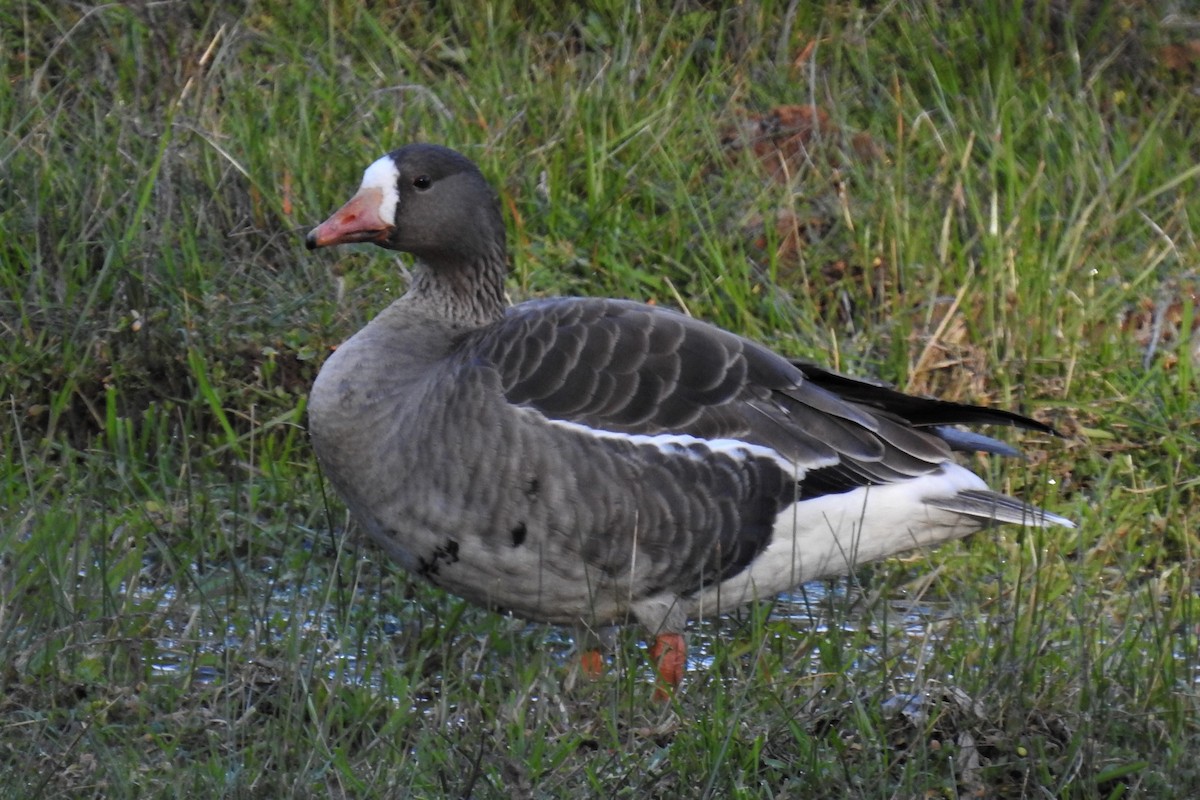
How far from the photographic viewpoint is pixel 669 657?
13.6ft

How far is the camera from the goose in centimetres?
412

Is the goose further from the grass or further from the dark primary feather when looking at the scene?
the grass

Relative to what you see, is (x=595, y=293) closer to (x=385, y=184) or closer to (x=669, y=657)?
(x=385, y=184)

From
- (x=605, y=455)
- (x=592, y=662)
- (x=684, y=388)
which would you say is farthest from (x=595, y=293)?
(x=592, y=662)

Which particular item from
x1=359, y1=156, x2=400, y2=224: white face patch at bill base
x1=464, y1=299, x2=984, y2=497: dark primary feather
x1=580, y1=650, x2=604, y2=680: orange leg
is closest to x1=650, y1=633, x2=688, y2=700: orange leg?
x1=580, y1=650, x2=604, y2=680: orange leg

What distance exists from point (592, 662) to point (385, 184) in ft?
4.59

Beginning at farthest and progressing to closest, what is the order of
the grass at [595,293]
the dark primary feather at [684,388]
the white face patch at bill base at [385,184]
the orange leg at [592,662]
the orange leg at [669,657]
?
1. the white face patch at bill base at [385,184]
2. the dark primary feather at [684,388]
3. the orange leg at [592,662]
4. the orange leg at [669,657]
5. the grass at [595,293]

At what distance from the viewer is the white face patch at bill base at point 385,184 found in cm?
462

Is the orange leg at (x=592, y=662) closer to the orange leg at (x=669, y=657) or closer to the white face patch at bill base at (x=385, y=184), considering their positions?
the orange leg at (x=669, y=657)

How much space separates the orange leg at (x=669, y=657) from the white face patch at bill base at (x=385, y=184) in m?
1.33

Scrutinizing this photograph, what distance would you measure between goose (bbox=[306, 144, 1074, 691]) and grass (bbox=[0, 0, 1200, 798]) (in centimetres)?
17

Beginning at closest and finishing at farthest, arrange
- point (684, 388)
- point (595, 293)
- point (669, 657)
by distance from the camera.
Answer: point (669, 657) → point (684, 388) → point (595, 293)

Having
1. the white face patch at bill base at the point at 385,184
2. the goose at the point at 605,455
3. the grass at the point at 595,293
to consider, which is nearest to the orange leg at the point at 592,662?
the goose at the point at 605,455

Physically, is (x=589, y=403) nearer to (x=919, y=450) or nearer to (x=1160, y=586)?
(x=919, y=450)
